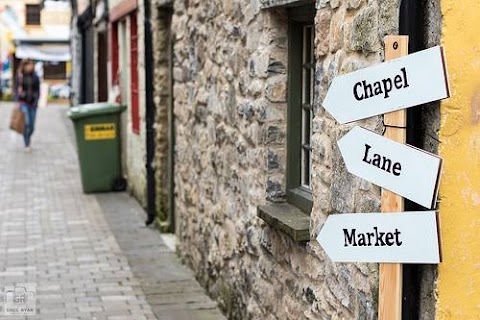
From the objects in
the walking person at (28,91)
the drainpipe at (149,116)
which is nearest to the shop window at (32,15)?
the walking person at (28,91)

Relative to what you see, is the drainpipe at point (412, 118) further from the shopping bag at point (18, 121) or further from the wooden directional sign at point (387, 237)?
the shopping bag at point (18, 121)

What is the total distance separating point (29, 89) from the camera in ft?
52.5

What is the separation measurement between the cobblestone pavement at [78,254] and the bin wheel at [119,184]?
23 centimetres

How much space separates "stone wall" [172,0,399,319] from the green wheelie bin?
3699 millimetres

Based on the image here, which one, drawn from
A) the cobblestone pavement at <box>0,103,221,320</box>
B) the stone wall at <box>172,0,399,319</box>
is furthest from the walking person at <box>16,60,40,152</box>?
the stone wall at <box>172,0,399,319</box>

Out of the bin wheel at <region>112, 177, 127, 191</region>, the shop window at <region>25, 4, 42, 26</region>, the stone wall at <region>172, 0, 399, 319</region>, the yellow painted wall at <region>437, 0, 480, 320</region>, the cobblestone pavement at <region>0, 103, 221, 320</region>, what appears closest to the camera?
the yellow painted wall at <region>437, 0, 480, 320</region>

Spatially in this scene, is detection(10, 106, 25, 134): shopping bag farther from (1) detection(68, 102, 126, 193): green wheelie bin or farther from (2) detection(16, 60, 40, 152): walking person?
(1) detection(68, 102, 126, 193): green wheelie bin

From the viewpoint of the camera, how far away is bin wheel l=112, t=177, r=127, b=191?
11.8m

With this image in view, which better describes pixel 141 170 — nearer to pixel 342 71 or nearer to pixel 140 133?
pixel 140 133

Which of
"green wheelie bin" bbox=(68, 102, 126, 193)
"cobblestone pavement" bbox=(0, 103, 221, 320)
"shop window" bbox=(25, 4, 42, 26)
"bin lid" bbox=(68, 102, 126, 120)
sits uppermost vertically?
"shop window" bbox=(25, 4, 42, 26)

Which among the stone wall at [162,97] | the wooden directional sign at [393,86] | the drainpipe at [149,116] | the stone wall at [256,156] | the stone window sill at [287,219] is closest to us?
the wooden directional sign at [393,86]

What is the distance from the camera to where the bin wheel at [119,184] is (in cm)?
1177

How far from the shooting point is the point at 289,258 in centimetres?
471

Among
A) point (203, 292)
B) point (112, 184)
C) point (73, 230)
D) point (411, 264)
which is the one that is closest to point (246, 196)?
point (203, 292)
